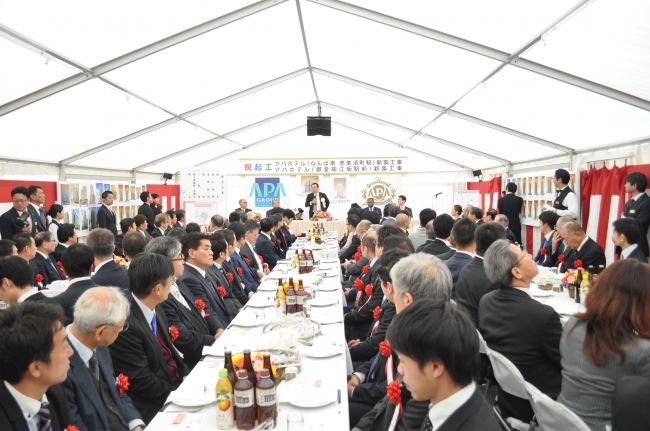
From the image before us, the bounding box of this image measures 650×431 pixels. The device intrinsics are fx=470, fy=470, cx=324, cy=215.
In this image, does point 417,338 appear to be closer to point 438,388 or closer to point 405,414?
point 438,388

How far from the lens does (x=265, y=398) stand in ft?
6.15

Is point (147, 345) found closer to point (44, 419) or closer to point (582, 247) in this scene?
point (44, 419)

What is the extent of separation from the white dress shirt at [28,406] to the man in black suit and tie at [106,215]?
8.33 metres

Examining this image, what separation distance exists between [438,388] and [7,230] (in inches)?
279

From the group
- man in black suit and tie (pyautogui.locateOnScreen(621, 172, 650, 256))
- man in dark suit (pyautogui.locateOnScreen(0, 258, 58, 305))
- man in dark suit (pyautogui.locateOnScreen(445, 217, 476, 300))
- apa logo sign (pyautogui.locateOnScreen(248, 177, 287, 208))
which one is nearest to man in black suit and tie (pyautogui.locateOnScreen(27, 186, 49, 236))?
man in dark suit (pyautogui.locateOnScreen(0, 258, 58, 305))

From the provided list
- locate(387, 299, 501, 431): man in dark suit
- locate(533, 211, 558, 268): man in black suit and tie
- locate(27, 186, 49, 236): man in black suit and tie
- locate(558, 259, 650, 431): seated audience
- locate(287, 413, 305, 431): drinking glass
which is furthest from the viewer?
locate(27, 186, 49, 236): man in black suit and tie

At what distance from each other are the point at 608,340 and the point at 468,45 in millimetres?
5060

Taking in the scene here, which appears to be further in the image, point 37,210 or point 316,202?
point 316,202

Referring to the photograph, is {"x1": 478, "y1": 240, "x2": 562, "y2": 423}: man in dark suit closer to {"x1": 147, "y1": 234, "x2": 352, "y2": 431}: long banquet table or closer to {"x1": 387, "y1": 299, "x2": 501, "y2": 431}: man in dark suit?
{"x1": 147, "y1": 234, "x2": 352, "y2": 431}: long banquet table

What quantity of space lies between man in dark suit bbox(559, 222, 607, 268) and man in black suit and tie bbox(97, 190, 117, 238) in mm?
8155

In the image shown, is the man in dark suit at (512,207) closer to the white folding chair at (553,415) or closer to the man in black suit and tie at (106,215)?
the man in black suit and tie at (106,215)

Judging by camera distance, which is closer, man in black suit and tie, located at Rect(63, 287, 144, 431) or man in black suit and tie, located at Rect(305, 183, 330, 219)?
man in black suit and tie, located at Rect(63, 287, 144, 431)

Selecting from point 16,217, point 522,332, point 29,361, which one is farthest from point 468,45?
point 16,217

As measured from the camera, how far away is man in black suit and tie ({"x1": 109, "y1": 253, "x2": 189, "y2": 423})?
101 inches
